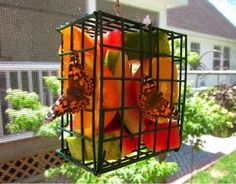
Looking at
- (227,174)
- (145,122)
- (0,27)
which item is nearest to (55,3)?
(0,27)

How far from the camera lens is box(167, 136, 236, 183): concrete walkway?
2.85 metres

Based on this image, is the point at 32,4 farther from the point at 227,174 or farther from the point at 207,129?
the point at 227,174

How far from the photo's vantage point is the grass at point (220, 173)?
261 cm

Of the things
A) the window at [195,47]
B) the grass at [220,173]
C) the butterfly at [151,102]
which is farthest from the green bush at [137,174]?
the window at [195,47]

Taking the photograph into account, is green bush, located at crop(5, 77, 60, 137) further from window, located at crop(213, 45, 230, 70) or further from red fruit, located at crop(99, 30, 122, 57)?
window, located at crop(213, 45, 230, 70)

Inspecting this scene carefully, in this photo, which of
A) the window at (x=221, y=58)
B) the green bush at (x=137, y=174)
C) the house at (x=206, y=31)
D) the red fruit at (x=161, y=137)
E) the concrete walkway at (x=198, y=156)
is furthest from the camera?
the window at (x=221, y=58)

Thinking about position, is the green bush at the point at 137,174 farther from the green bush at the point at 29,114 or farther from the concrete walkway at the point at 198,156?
the concrete walkway at the point at 198,156

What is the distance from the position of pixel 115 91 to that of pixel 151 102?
74 mm

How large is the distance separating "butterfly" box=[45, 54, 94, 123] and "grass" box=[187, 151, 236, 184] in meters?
2.39

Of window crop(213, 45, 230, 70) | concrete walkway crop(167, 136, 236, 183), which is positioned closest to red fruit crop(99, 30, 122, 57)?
concrete walkway crop(167, 136, 236, 183)

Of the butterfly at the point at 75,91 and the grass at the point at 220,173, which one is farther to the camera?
the grass at the point at 220,173

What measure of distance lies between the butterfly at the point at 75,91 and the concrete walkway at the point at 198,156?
2.39 metres

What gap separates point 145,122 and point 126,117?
0.21 ft

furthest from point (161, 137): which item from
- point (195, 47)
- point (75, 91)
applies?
point (195, 47)
